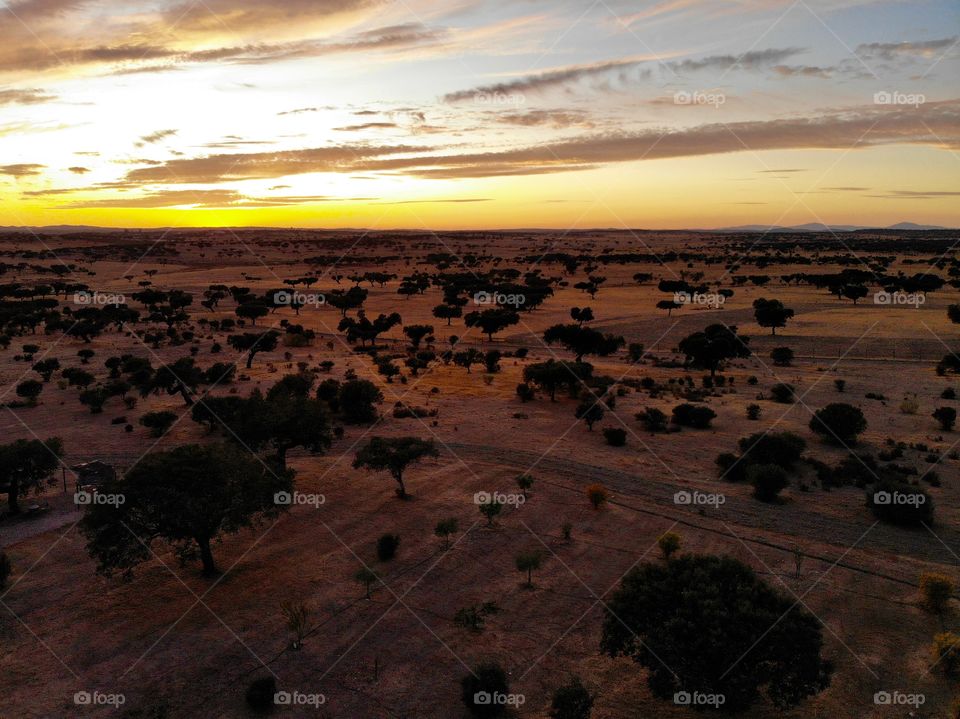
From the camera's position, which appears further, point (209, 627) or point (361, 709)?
point (209, 627)

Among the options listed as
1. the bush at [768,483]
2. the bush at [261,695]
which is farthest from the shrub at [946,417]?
the bush at [261,695]

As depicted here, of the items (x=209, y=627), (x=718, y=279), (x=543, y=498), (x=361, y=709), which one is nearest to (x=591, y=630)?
(x=361, y=709)

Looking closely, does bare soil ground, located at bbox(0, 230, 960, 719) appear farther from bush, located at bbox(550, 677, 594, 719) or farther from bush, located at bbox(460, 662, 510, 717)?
bush, located at bbox(550, 677, 594, 719)

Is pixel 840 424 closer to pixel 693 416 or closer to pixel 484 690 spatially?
pixel 693 416

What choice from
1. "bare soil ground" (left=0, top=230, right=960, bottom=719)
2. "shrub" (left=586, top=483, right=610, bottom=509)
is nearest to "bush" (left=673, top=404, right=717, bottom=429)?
"bare soil ground" (left=0, top=230, right=960, bottom=719)

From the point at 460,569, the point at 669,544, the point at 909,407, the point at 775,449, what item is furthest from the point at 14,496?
the point at 909,407

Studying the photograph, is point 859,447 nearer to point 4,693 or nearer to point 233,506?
point 233,506

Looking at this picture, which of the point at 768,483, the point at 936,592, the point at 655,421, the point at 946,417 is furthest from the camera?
the point at 655,421
